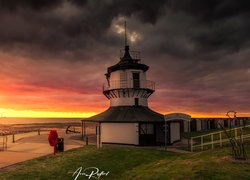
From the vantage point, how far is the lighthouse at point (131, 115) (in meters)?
28.6

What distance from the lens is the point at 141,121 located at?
2780cm

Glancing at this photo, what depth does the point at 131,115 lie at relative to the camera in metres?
29.5

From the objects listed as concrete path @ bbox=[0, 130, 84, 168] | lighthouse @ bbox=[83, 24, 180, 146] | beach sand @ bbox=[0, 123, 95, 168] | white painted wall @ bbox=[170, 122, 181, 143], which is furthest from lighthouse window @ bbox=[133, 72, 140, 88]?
concrete path @ bbox=[0, 130, 84, 168]

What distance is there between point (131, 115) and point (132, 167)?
Result: 1302 centimetres

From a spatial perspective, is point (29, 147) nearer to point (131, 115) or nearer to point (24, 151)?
point (24, 151)

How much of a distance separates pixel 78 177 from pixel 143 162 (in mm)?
6133

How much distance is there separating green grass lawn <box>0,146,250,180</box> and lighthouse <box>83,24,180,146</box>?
7638mm

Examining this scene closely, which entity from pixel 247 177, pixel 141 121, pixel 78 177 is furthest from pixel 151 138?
pixel 247 177

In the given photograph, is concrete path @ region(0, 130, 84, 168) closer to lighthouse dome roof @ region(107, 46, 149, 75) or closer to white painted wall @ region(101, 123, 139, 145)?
white painted wall @ region(101, 123, 139, 145)

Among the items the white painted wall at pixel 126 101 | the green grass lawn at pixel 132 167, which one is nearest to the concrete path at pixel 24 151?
the green grass lawn at pixel 132 167

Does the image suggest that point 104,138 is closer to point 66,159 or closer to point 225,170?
point 66,159

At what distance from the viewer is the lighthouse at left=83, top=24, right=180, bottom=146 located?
28.6 m

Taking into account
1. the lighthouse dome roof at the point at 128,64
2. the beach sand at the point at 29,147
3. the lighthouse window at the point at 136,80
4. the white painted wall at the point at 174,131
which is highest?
the lighthouse dome roof at the point at 128,64

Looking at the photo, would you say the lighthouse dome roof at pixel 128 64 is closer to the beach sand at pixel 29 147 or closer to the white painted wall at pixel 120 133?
the white painted wall at pixel 120 133
